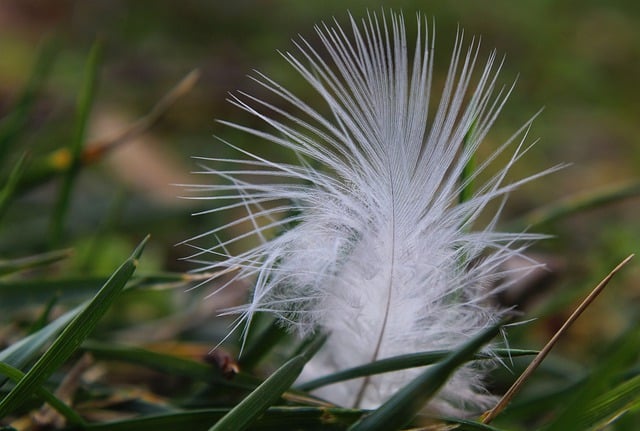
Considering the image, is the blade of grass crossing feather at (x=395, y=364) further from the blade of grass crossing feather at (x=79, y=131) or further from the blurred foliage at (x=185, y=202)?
the blade of grass crossing feather at (x=79, y=131)

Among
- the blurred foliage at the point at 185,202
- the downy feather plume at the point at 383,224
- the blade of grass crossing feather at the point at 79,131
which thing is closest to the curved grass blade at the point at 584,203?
the blurred foliage at the point at 185,202

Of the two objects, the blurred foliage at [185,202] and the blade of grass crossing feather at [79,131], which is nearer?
the blurred foliage at [185,202]

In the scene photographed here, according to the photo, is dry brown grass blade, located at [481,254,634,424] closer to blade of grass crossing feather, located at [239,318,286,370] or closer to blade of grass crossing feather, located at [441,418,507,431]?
blade of grass crossing feather, located at [441,418,507,431]

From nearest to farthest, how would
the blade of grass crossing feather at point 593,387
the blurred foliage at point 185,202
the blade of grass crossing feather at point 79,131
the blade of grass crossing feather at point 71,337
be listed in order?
the blade of grass crossing feather at point 593,387
the blade of grass crossing feather at point 71,337
the blurred foliage at point 185,202
the blade of grass crossing feather at point 79,131

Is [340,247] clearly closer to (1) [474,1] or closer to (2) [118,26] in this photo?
(2) [118,26]

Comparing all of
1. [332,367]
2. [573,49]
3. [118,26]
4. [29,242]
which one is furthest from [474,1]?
[332,367]

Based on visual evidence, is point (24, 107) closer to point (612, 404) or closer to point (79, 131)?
point (79, 131)
